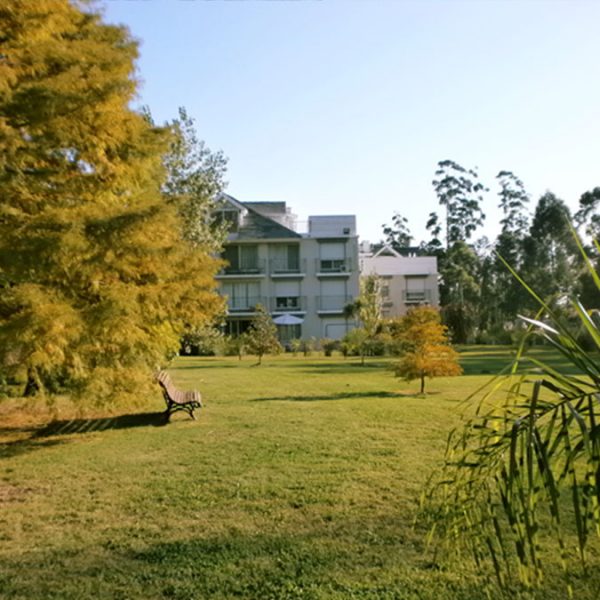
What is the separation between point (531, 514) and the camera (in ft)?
5.70

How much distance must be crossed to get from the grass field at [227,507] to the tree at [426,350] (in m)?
3.03

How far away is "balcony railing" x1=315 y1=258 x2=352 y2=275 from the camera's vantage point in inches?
1987

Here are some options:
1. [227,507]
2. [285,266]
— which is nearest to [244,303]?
[285,266]

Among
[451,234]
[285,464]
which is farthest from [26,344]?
[451,234]

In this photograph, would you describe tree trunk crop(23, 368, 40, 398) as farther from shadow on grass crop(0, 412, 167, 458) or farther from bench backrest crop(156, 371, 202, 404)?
bench backrest crop(156, 371, 202, 404)

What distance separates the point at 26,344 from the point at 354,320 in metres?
41.7

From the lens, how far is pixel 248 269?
50.1 m

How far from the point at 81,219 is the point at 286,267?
4304 centimetres

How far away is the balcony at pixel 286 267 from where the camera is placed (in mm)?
50184

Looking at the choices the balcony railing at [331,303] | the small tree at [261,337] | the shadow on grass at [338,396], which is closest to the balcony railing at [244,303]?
the balcony railing at [331,303]

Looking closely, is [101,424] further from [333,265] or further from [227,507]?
[333,265]

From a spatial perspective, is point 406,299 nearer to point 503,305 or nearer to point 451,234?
point 503,305

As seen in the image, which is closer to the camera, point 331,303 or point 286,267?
point 331,303

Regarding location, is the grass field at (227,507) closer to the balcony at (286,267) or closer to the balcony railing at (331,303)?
the balcony railing at (331,303)
